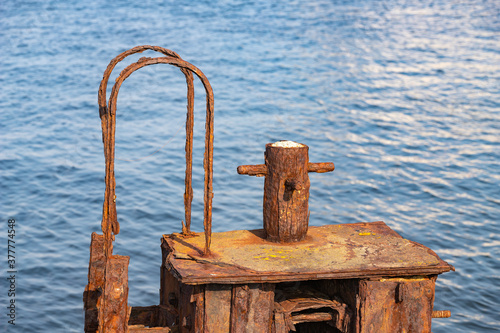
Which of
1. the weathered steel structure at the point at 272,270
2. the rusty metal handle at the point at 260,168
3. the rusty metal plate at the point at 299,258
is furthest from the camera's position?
the rusty metal handle at the point at 260,168

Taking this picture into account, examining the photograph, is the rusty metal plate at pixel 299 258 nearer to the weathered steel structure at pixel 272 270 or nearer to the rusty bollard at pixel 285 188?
the weathered steel structure at pixel 272 270

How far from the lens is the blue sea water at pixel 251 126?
14930 mm

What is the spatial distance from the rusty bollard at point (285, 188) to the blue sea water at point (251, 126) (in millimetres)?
5858

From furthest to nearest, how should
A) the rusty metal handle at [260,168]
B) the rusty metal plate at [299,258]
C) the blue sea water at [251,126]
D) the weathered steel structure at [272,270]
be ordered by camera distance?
1. the blue sea water at [251,126]
2. the rusty metal handle at [260,168]
3. the rusty metal plate at [299,258]
4. the weathered steel structure at [272,270]

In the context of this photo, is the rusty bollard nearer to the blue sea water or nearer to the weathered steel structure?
the weathered steel structure

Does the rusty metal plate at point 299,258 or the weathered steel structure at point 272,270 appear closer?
the weathered steel structure at point 272,270

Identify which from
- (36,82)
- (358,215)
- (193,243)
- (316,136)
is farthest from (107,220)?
(36,82)

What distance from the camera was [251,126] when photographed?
21.8 meters

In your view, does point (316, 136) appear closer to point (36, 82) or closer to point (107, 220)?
point (36, 82)

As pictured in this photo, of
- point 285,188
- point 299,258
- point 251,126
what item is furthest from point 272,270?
point 251,126

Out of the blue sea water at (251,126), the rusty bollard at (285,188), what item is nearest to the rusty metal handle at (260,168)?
the rusty bollard at (285,188)

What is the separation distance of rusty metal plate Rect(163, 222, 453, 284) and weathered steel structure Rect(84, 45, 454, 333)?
0.01m

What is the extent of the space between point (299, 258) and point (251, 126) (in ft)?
47.7

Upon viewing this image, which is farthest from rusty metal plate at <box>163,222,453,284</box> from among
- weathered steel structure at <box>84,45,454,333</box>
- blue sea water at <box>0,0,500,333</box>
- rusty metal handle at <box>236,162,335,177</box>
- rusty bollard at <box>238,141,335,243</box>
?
blue sea water at <box>0,0,500,333</box>
